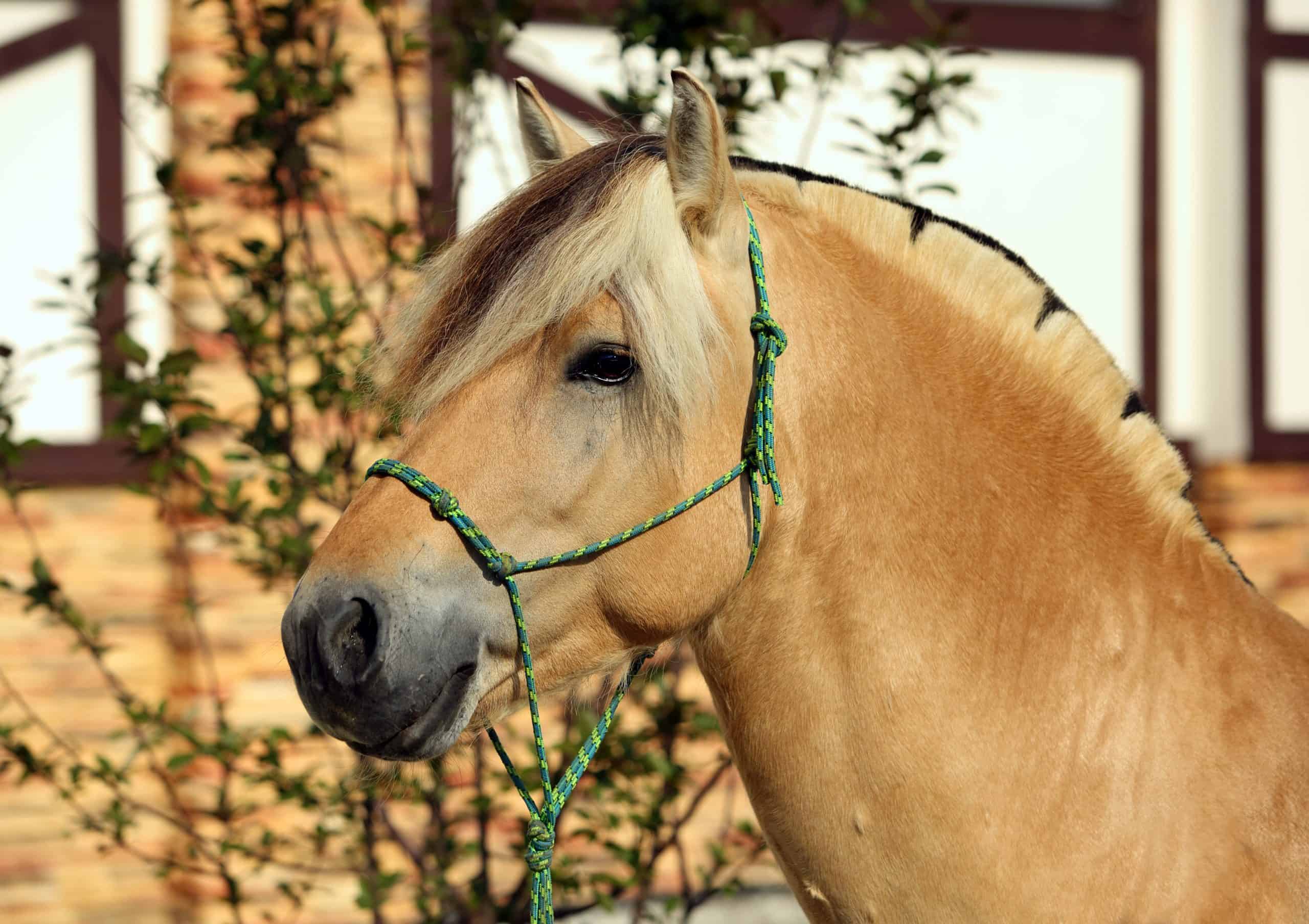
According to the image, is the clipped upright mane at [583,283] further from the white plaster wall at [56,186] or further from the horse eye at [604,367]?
the white plaster wall at [56,186]

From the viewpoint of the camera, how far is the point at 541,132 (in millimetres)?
1936

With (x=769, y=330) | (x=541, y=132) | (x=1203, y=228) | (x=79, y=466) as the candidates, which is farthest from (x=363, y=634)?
(x=1203, y=228)

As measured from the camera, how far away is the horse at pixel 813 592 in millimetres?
1541

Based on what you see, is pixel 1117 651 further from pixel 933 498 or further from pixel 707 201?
pixel 707 201

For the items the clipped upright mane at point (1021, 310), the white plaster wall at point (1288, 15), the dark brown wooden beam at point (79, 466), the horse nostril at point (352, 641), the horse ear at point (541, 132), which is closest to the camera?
the horse nostril at point (352, 641)

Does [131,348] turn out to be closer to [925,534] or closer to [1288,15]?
[925,534]

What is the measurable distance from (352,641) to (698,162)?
2.51 feet

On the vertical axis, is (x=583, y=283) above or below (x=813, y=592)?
above

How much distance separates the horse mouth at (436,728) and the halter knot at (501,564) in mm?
122

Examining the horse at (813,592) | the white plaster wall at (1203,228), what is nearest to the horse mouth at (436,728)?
the horse at (813,592)

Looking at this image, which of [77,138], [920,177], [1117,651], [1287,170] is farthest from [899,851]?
[1287,170]

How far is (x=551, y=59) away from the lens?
3.78m

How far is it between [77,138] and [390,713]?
3.09m

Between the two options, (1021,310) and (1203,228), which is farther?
(1203,228)
